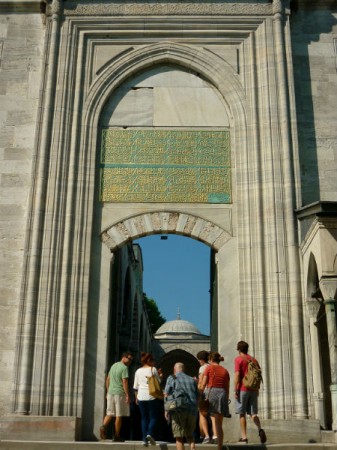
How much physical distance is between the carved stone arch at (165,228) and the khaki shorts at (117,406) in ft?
8.77

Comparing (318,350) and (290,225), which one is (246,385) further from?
(290,225)

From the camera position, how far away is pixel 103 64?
10.7 metres

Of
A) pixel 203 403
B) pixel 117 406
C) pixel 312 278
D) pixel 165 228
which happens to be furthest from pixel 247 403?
pixel 165 228

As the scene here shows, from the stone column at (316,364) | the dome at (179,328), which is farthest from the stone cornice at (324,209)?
the dome at (179,328)

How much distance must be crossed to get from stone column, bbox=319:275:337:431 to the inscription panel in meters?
2.69

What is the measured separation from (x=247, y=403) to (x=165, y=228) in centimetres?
348

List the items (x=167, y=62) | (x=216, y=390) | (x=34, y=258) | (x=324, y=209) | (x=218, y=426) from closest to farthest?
(x=218, y=426) < (x=216, y=390) < (x=324, y=209) < (x=34, y=258) < (x=167, y=62)

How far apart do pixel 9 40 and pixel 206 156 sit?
4428 millimetres

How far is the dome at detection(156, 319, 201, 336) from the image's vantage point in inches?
1418

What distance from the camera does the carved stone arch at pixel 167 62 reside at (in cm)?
1041

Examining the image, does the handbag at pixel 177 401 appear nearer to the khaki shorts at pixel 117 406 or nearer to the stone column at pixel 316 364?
the khaki shorts at pixel 117 406

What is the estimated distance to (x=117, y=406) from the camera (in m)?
7.77

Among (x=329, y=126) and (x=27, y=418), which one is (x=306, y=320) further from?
(x=27, y=418)

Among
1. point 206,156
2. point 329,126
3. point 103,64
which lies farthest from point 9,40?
point 329,126
